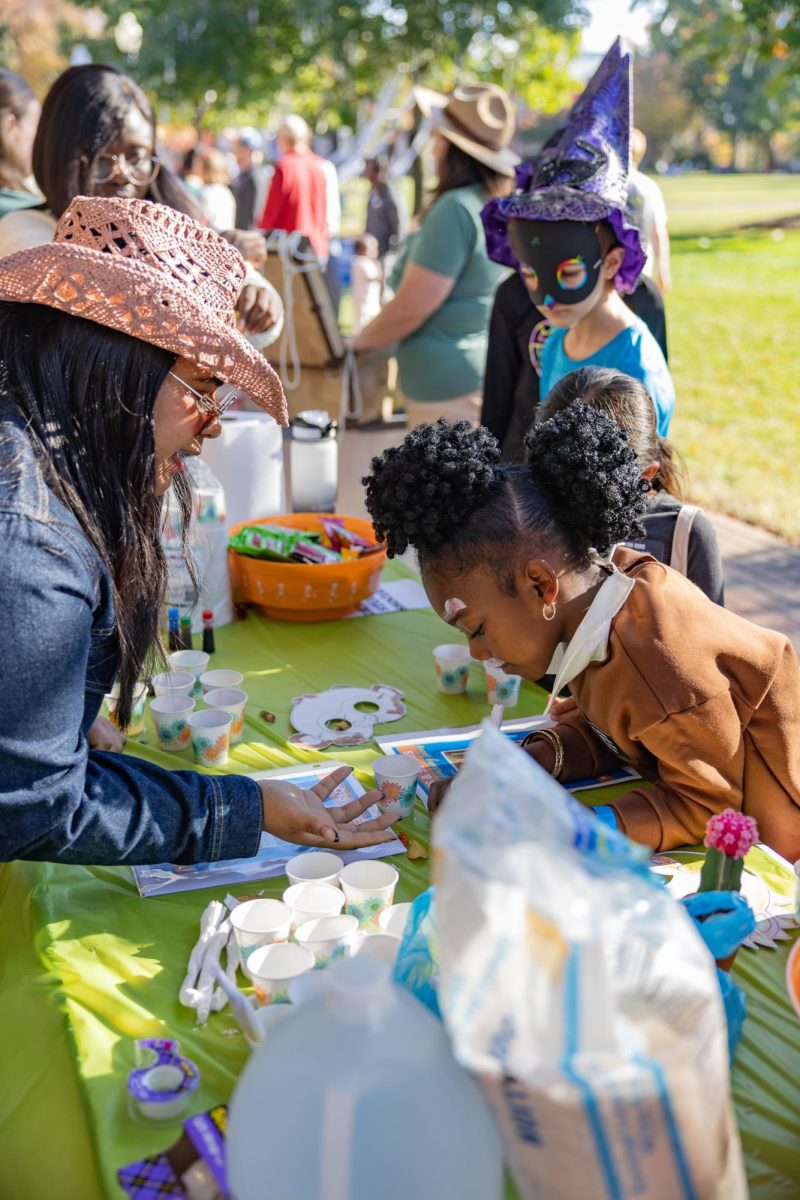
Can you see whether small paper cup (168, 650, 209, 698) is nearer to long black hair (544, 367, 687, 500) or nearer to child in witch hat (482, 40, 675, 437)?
long black hair (544, 367, 687, 500)

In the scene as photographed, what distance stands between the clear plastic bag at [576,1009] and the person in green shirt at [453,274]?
3638 mm

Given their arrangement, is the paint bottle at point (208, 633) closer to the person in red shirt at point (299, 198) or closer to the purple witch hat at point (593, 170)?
the purple witch hat at point (593, 170)

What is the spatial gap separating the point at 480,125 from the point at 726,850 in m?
3.72

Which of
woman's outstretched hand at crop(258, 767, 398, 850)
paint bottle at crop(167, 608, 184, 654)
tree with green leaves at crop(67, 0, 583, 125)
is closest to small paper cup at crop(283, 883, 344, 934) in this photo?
woman's outstretched hand at crop(258, 767, 398, 850)

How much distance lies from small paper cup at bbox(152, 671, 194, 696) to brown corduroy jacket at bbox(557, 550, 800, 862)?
32.8 inches

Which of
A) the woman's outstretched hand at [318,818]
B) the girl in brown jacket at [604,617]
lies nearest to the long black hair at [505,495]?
the girl in brown jacket at [604,617]

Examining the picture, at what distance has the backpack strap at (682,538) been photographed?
243cm

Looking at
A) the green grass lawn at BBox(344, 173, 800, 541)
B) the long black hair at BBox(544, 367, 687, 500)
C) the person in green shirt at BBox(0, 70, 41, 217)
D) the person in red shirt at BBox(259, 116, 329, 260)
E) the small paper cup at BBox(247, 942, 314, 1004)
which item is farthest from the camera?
the person in red shirt at BBox(259, 116, 329, 260)

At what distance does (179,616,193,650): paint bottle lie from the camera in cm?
245

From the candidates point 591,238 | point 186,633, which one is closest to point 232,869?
point 186,633

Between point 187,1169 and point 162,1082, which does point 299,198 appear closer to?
point 162,1082

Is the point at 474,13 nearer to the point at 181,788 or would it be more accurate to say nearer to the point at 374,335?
the point at 374,335

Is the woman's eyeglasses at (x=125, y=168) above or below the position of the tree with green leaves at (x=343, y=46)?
below

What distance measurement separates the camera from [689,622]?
5.73ft
